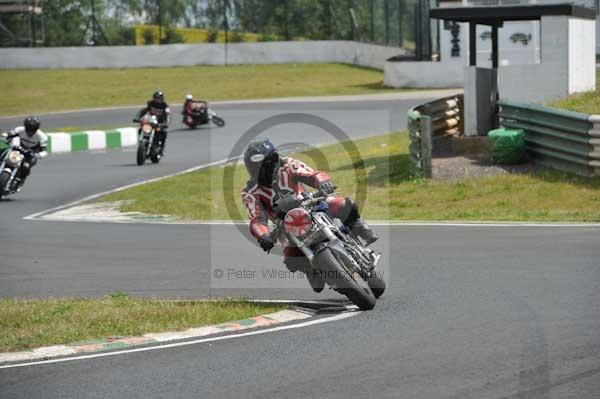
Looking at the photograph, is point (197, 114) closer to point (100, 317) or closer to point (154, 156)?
point (154, 156)

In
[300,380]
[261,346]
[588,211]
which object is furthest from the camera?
[588,211]

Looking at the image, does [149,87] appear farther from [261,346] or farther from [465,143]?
[261,346]

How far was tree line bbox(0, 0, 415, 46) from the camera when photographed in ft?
171

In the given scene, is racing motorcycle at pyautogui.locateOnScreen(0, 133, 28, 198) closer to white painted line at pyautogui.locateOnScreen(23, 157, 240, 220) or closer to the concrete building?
white painted line at pyautogui.locateOnScreen(23, 157, 240, 220)

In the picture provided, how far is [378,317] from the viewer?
909 cm

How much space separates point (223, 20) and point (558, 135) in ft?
127

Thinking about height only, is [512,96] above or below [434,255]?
above

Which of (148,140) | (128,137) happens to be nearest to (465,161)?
(148,140)

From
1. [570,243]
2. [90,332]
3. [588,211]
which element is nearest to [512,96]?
[588,211]

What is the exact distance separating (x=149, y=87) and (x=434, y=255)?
117ft

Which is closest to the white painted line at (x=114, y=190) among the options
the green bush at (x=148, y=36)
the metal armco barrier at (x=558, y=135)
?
the metal armco barrier at (x=558, y=135)

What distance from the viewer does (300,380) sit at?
7027 mm

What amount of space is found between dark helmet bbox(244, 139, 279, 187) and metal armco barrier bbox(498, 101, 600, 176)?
9000 mm

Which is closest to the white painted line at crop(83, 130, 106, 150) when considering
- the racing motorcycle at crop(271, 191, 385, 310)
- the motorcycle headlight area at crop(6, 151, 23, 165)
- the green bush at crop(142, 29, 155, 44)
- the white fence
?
the motorcycle headlight area at crop(6, 151, 23, 165)
